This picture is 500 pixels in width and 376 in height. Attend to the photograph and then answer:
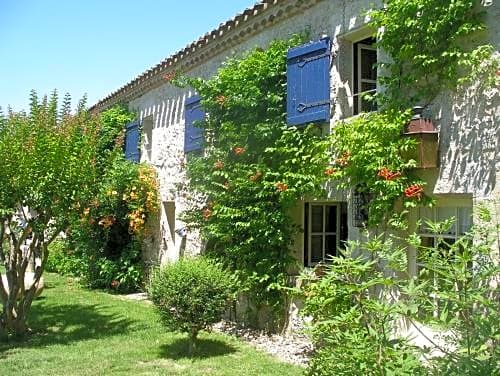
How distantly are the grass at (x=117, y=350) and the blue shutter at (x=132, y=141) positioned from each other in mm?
5184

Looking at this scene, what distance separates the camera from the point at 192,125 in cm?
1102

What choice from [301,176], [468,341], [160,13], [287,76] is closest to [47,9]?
[160,13]

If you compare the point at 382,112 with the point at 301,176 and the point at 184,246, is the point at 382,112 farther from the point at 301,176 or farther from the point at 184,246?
the point at 184,246

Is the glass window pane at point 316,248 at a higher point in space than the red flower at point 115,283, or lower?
higher

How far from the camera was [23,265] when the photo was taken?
874cm

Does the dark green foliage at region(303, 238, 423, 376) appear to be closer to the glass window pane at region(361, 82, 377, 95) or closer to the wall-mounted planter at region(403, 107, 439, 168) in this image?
the wall-mounted planter at region(403, 107, 439, 168)

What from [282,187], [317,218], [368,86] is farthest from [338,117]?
[317,218]

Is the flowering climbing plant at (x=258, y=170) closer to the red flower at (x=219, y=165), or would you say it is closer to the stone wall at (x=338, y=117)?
the red flower at (x=219, y=165)

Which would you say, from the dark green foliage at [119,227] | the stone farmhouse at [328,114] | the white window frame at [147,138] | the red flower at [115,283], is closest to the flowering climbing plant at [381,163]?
the stone farmhouse at [328,114]

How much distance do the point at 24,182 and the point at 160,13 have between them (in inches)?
134

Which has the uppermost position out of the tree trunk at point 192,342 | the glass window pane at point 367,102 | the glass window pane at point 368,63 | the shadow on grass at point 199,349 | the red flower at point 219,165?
the glass window pane at point 368,63

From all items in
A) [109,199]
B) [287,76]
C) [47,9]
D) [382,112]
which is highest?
[47,9]

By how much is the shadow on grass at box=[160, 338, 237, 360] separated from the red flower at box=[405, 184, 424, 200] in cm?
329

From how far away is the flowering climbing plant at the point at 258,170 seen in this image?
8.02 metres
